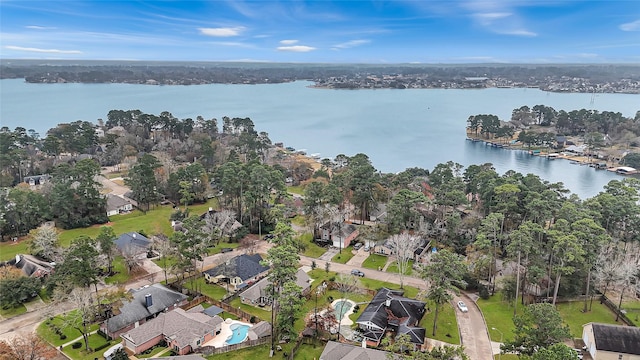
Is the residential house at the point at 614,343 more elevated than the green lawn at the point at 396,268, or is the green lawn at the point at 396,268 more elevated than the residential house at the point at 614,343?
the residential house at the point at 614,343

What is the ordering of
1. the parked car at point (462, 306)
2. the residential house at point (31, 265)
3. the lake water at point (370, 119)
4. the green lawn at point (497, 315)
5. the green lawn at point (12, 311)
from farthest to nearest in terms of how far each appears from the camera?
the lake water at point (370, 119) < the residential house at point (31, 265) < the parked car at point (462, 306) < the green lawn at point (12, 311) < the green lawn at point (497, 315)

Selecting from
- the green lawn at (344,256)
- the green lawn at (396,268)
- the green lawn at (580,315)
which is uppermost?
the green lawn at (580,315)

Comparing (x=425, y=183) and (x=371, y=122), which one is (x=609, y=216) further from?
(x=371, y=122)

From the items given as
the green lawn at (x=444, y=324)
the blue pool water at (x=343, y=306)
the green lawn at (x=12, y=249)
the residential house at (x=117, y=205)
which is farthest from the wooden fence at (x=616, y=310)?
the residential house at (x=117, y=205)

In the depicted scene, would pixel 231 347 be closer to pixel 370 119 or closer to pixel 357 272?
pixel 357 272

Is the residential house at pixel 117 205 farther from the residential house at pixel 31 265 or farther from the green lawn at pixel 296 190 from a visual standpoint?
the green lawn at pixel 296 190

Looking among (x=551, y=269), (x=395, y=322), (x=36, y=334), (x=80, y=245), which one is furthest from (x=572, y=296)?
(x=36, y=334)

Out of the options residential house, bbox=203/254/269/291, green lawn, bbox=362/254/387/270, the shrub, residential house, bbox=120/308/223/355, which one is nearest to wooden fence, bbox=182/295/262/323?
residential house, bbox=120/308/223/355
